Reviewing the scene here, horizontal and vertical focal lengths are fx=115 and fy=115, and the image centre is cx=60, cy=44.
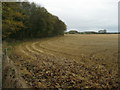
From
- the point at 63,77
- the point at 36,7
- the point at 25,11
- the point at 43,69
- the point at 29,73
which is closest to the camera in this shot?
the point at 63,77

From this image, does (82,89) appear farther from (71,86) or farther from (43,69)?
(43,69)

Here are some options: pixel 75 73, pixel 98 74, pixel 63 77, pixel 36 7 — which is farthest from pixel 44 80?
pixel 36 7

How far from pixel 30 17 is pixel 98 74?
73.2 ft

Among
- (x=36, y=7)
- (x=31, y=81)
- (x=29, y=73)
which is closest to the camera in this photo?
(x=31, y=81)

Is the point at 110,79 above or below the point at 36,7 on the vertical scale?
below

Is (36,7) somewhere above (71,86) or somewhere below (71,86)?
above

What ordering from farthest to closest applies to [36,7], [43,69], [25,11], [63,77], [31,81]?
[36,7], [25,11], [43,69], [63,77], [31,81]

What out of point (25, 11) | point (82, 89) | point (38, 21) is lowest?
point (82, 89)

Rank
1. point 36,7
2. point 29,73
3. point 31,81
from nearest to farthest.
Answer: point 31,81, point 29,73, point 36,7

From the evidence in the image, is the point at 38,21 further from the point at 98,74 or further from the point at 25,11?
the point at 98,74

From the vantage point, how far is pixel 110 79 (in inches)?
192

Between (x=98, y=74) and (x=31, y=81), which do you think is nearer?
(x=31, y=81)

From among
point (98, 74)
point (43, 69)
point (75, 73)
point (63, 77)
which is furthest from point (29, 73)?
point (98, 74)

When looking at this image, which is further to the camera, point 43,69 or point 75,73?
point 43,69
